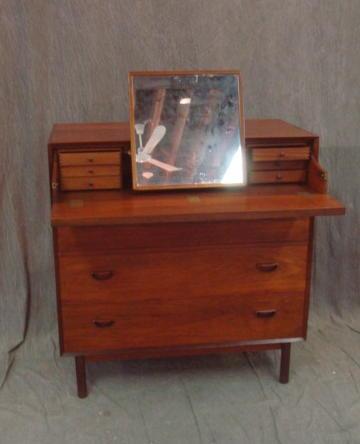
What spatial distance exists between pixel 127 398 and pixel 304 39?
1477 millimetres

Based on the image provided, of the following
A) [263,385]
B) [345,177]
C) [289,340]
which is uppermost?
[345,177]

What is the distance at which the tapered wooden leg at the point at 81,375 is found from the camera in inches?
82.4

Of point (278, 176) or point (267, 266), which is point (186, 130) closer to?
point (278, 176)

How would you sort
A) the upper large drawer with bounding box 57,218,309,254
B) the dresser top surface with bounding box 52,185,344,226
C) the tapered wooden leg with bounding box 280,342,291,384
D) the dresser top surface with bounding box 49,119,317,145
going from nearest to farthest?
the dresser top surface with bounding box 52,185,344,226
the upper large drawer with bounding box 57,218,309,254
the dresser top surface with bounding box 49,119,317,145
the tapered wooden leg with bounding box 280,342,291,384

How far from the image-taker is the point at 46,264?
2.48m

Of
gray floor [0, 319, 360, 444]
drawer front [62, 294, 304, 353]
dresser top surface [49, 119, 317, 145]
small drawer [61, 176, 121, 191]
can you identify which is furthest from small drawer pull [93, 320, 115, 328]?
dresser top surface [49, 119, 317, 145]

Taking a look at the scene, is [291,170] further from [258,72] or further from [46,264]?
[46,264]

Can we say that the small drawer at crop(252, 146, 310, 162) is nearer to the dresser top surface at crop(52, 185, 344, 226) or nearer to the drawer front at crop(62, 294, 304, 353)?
the dresser top surface at crop(52, 185, 344, 226)

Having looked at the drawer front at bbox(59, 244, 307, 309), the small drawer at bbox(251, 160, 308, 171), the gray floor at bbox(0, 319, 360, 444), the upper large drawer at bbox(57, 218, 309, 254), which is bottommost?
the gray floor at bbox(0, 319, 360, 444)

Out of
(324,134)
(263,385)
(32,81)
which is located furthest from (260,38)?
(263,385)

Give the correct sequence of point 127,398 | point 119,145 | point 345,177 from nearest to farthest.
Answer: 1. point 119,145
2. point 127,398
3. point 345,177

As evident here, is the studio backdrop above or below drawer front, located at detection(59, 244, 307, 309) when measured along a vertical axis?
above

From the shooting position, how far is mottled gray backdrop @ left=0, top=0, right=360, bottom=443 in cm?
229

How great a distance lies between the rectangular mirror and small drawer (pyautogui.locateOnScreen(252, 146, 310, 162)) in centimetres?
6
